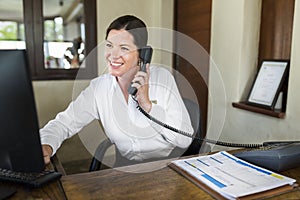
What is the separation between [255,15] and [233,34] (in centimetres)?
19

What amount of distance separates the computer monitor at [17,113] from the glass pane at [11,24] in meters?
2.18

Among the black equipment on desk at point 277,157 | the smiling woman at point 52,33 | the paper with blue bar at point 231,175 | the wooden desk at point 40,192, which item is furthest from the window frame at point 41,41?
the black equipment on desk at point 277,157

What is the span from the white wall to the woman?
782 mm

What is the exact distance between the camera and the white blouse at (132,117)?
53.0 inches

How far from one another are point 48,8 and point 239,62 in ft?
5.98

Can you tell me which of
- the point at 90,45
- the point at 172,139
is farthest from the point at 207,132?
the point at 90,45

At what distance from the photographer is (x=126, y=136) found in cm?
142

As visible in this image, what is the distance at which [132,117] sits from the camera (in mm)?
1423

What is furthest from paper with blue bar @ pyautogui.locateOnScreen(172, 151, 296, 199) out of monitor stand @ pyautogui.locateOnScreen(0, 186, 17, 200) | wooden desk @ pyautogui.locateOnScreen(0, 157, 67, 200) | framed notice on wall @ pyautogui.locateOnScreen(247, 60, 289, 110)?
framed notice on wall @ pyautogui.locateOnScreen(247, 60, 289, 110)

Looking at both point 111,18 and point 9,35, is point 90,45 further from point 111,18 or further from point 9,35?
point 9,35

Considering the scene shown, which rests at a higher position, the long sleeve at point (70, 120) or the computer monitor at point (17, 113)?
the computer monitor at point (17, 113)

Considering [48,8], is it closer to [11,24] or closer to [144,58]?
[11,24]

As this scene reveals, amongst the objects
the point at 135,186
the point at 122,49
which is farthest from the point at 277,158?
the point at 122,49

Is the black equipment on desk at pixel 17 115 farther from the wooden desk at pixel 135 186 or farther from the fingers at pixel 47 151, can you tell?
the fingers at pixel 47 151
